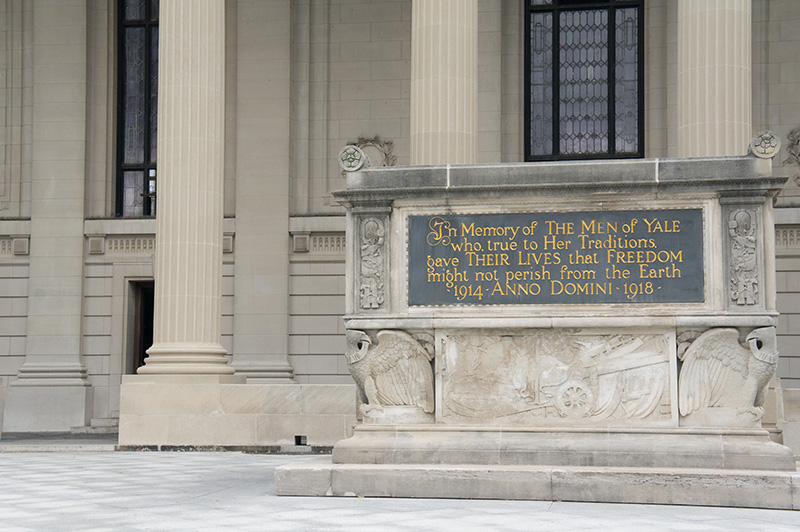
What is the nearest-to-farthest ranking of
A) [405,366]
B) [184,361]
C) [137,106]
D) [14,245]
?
1. [405,366]
2. [184,361]
3. [14,245]
4. [137,106]

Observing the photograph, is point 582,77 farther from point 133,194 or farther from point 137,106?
point 133,194

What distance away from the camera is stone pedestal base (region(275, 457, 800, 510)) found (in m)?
10.7

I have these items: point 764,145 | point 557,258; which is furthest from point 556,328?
point 764,145

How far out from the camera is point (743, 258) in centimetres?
1146

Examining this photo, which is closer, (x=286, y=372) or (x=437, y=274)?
(x=437, y=274)

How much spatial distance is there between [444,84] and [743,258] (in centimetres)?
947

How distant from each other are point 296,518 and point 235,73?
20.3 metres

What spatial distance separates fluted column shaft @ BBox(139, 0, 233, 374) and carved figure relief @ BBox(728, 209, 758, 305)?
38.3 ft

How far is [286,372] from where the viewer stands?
90.2ft

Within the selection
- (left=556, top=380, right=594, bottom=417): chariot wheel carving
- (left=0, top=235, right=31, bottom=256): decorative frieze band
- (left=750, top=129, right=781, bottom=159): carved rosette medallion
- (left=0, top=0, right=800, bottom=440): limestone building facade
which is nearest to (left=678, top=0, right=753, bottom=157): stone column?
(left=0, top=0, right=800, bottom=440): limestone building facade

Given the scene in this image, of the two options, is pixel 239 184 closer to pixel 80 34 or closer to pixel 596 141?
pixel 80 34

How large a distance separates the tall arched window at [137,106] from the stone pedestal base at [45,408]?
203 inches

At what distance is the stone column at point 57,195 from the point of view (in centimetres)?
2822

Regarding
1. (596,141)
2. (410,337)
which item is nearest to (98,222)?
(596,141)
